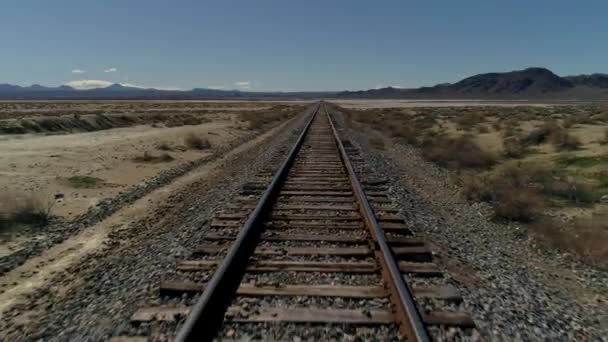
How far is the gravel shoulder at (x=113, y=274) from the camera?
3502mm

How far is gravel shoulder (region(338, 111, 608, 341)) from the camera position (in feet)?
11.2

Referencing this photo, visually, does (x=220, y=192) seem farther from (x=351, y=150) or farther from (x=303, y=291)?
(x=351, y=150)

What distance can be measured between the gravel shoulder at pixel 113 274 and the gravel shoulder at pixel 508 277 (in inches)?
127

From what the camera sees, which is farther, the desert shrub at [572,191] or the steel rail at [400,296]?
the desert shrub at [572,191]

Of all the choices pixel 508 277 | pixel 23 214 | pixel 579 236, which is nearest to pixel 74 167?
pixel 23 214

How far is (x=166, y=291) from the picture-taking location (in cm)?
370

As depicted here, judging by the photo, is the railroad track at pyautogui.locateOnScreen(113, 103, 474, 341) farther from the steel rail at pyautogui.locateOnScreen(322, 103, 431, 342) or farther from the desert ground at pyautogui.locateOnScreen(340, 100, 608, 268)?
the desert ground at pyautogui.locateOnScreen(340, 100, 608, 268)

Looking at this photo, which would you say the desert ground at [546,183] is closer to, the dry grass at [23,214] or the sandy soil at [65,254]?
the sandy soil at [65,254]

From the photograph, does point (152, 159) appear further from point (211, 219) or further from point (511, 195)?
point (511, 195)

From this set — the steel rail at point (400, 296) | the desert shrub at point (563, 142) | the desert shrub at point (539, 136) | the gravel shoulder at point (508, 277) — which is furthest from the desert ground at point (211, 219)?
the desert shrub at point (539, 136)

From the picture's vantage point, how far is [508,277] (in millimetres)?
4465

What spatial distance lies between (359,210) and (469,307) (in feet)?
9.42

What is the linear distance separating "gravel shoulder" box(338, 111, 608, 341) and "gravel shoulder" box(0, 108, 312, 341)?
3.23m

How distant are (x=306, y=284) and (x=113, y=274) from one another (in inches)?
96.5
